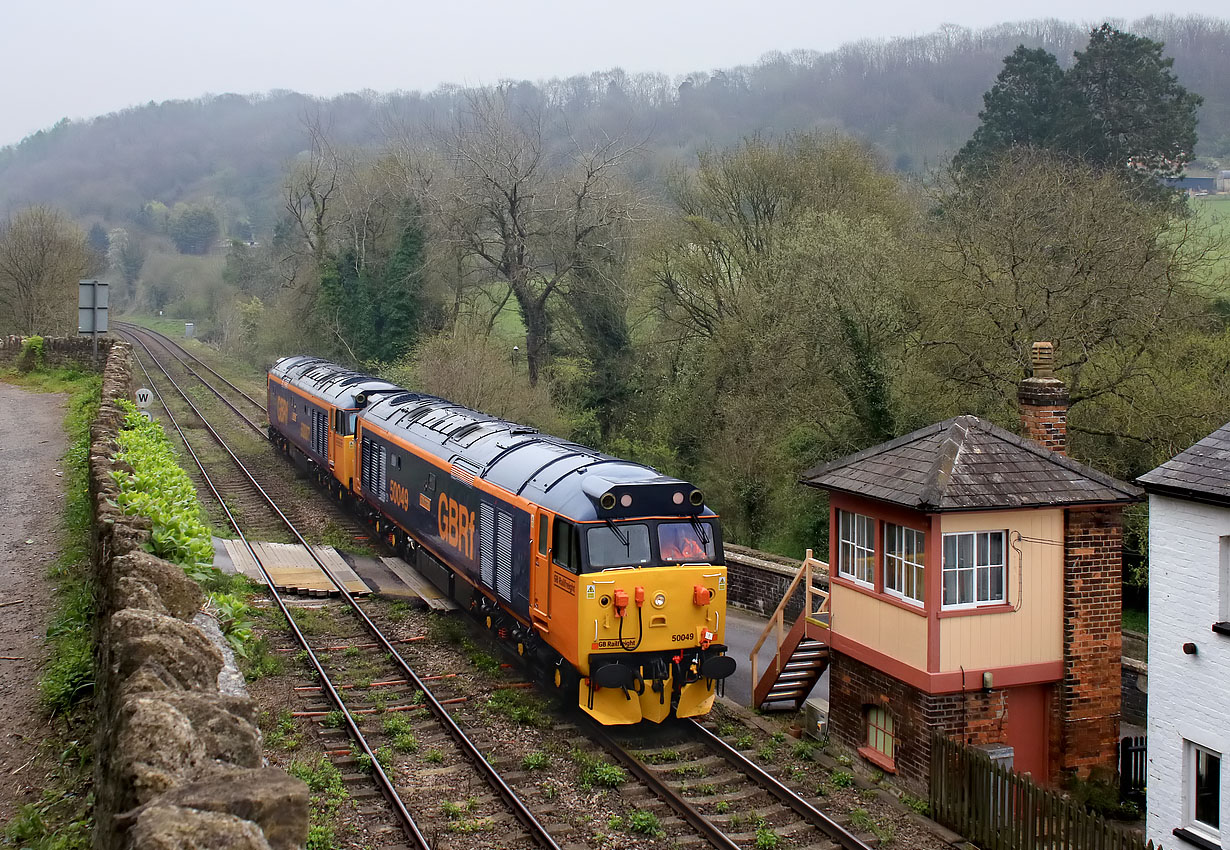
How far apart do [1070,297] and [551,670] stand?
1354cm

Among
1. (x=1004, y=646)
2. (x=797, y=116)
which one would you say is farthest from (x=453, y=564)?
(x=797, y=116)

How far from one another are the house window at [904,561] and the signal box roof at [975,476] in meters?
0.51

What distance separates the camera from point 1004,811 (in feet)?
33.1

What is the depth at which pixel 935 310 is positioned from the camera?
22.1 meters

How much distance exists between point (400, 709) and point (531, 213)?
84.2 ft

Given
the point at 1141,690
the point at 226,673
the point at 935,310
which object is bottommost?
the point at 1141,690

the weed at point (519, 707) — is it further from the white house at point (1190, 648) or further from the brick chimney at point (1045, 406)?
the brick chimney at point (1045, 406)

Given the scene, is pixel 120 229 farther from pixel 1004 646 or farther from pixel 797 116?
pixel 1004 646

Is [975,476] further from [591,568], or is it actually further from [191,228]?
[191,228]

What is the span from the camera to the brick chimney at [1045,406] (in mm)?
13438

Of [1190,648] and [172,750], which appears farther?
[1190,648]

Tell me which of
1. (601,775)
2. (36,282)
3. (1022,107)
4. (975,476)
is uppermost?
(1022,107)

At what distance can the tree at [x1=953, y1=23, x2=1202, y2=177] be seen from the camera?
119ft

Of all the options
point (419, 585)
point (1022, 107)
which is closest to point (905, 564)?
point (419, 585)
